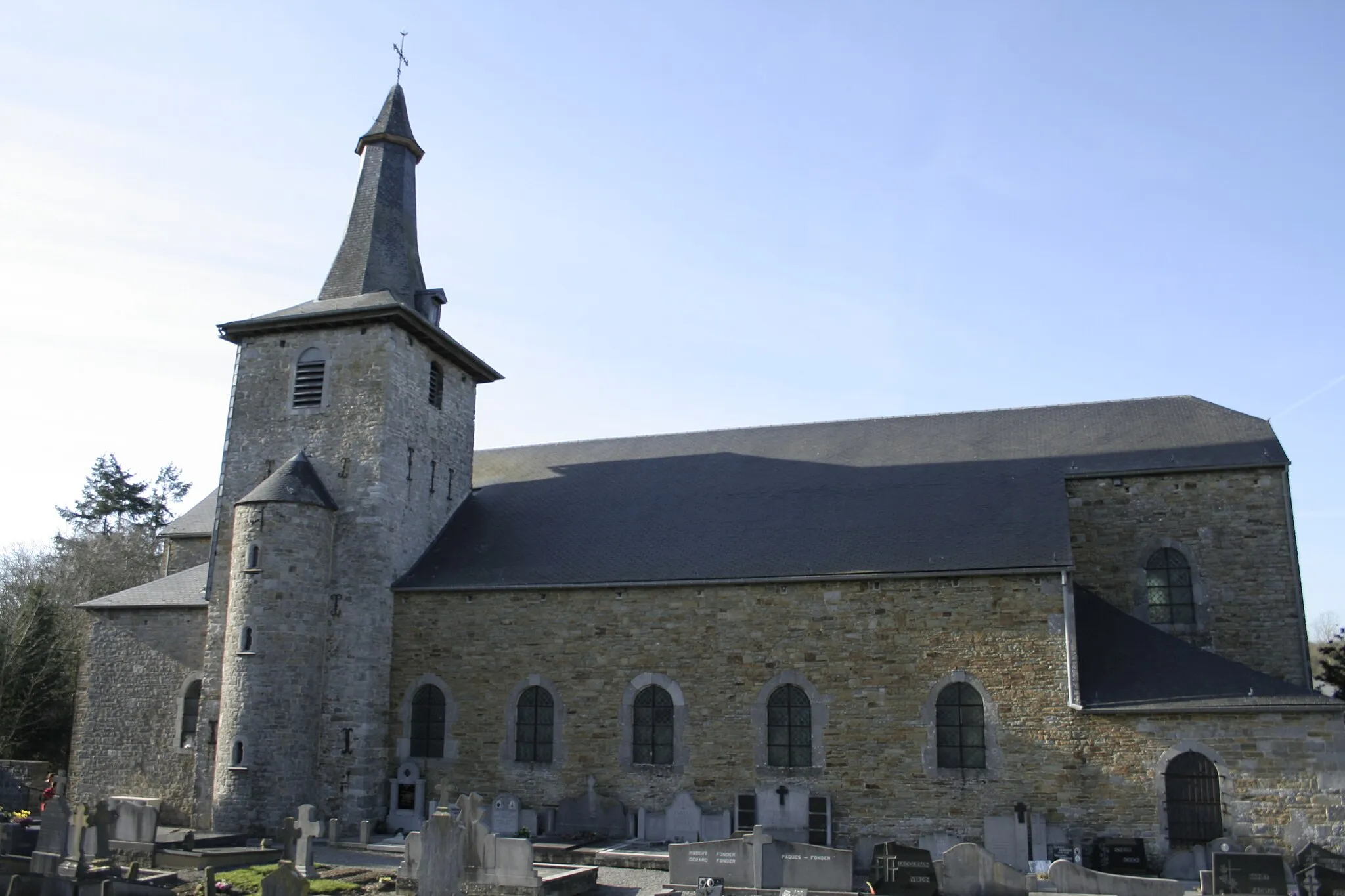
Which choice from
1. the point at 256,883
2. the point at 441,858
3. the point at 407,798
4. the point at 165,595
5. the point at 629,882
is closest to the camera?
the point at 441,858

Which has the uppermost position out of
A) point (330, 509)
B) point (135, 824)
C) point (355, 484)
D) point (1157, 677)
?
point (355, 484)

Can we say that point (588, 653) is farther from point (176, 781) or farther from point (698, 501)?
point (176, 781)

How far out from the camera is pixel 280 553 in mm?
20203

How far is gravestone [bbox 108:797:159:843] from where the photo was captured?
53.6 feet

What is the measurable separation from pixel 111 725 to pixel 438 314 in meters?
11.1

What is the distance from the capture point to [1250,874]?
13031mm

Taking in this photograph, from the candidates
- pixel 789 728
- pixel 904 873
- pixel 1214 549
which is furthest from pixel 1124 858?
pixel 1214 549

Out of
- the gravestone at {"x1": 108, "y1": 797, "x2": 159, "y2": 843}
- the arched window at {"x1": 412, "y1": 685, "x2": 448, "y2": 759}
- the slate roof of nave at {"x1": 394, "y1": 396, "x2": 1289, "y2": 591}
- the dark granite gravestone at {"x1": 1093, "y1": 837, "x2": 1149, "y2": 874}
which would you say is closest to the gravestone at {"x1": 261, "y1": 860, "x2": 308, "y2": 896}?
the gravestone at {"x1": 108, "y1": 797, "x2": 159, "y2": 843}

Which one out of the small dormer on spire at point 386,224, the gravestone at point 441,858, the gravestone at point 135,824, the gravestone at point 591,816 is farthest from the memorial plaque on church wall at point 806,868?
the small dormer on spire at point 386,224

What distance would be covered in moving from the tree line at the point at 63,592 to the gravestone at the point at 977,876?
20735 millimetres

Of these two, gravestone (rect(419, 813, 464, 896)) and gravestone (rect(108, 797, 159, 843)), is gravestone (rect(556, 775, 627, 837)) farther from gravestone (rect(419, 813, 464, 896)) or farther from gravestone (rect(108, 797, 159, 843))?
gravestone (rect(108, 797, 159, 843))

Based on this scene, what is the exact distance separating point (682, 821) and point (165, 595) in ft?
40.4

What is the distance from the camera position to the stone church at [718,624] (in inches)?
664

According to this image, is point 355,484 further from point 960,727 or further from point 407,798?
point 960,727
